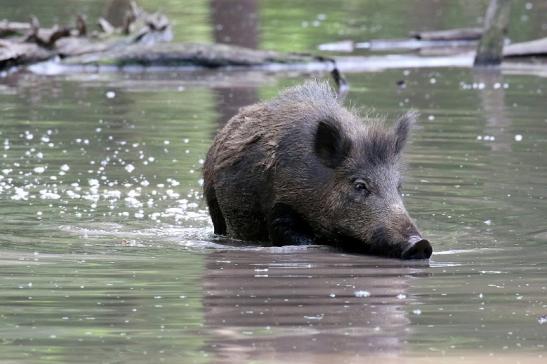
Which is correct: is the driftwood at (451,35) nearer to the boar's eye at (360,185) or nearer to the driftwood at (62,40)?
the driftwood at (62,40)

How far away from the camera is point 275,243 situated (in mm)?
10531

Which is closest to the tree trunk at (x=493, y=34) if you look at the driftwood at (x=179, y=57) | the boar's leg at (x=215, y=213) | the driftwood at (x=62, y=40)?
the driftwood at (x=179, y=57)

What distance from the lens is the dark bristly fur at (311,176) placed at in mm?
10195

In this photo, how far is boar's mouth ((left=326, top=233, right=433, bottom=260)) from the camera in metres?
9.43

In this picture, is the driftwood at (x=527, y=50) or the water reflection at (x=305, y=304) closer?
the water reflection at (x=305, y=304)

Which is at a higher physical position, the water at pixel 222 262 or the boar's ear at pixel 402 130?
the boar's ear at pixel 402 130

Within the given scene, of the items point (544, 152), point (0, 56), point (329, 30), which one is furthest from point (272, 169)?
point (329, 30)

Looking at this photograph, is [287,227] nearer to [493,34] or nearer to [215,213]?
[215,213]

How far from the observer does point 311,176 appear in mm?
10469

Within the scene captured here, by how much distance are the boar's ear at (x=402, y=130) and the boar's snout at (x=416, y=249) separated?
4.11ft

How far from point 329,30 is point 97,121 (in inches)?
566

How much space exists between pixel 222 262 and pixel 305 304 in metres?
1.68

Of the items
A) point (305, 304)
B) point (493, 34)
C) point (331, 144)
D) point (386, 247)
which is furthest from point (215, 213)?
point (493, 34)

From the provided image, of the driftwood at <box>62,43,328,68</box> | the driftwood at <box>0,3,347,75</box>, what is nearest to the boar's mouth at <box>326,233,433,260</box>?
the driftwood at <box>0,3,347,75</box>
